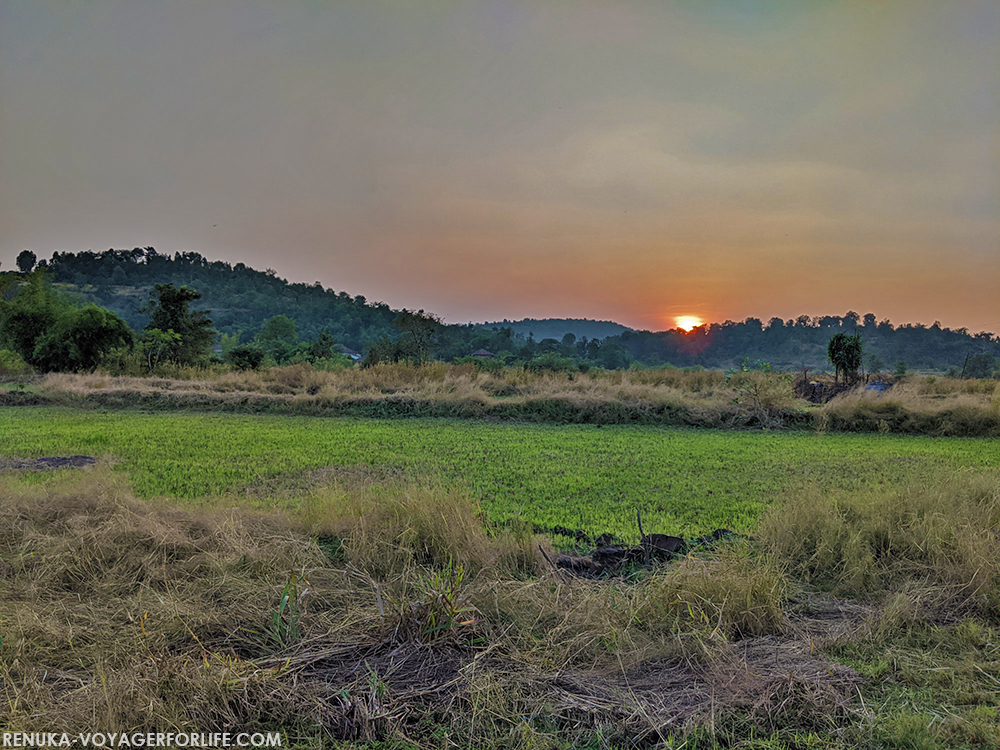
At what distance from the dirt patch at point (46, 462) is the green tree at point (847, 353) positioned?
2439 cm

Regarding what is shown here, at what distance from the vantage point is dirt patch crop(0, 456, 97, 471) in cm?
802

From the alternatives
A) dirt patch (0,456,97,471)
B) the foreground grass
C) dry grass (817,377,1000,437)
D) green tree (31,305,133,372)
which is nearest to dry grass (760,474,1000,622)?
Result: the foreground grass

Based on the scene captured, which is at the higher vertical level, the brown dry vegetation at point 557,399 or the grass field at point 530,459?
the brown dry vegetation at point 557,399

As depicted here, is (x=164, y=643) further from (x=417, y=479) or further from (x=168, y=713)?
(x=417, y=479)

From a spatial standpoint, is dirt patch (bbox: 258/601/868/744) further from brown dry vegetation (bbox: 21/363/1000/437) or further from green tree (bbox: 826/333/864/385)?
green tree (bbox: 826/333/864/385)

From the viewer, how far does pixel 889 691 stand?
279 cm

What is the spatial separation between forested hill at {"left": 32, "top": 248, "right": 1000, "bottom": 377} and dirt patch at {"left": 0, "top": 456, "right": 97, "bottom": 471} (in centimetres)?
3375

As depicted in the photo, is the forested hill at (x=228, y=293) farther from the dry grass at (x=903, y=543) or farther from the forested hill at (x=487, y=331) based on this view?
the dry grass at (x=903, y=543)

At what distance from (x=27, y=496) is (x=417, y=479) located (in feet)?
12.9

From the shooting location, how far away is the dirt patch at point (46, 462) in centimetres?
802

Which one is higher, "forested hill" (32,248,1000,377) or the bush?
"forested hill" (32,248,1000,377)

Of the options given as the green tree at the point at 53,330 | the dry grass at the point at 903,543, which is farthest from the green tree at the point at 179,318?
the dry grass at the point at 903,543

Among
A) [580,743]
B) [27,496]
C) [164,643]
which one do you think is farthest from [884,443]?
[27,496]

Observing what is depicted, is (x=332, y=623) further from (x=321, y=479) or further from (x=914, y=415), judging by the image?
(x=914, y=415)
